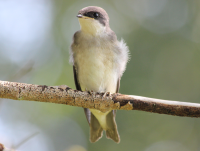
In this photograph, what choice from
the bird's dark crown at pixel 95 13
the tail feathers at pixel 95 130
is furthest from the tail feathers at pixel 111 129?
the bird's dark crown at pixel 95 13

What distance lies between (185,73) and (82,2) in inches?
195

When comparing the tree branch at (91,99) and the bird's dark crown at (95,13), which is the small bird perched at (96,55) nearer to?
the bird's dark crown at (95,13)

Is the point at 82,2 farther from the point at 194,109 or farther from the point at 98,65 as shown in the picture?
the point at 194,109

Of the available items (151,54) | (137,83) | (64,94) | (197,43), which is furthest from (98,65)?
(197,43)

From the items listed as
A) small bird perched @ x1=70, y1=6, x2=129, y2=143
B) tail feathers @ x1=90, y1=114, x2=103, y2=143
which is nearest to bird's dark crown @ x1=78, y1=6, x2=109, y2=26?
small bird perched @ x1=70, y1=6, x2=129, y2=143

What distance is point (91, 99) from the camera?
3953 millimetres

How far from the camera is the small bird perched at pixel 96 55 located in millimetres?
5180

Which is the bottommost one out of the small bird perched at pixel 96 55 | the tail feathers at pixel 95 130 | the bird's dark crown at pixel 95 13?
the tail feathers at pixel 95 130

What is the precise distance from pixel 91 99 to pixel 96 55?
1415 mm

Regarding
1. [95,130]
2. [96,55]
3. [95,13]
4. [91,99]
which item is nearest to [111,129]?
[95,130]

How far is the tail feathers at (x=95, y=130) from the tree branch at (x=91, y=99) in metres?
1.95

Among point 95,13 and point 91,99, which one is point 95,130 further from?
point 95,13

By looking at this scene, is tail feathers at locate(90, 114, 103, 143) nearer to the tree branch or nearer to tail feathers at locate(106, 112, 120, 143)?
tail feathers at locate(106, 112, 120, 143)

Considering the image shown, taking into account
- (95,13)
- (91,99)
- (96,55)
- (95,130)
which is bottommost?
(95,130)
